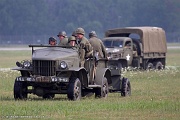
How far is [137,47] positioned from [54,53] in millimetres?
24486

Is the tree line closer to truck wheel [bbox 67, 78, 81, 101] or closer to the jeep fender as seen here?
the jeep fender

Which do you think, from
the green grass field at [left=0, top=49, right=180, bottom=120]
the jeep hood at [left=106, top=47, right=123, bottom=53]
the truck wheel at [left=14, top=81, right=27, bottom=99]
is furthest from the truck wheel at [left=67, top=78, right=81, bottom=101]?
the jeep hood at [left=106, top=47, right=123, bottom=53]

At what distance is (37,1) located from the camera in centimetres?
11962

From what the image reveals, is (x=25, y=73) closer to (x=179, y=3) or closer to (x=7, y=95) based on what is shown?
(x=7, y=95)

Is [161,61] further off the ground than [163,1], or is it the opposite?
[163,1]

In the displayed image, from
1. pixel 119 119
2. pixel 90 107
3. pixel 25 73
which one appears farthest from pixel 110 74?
pixel 119 119

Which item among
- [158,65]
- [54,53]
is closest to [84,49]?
[54,53]

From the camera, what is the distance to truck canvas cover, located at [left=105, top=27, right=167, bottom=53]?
46906mm

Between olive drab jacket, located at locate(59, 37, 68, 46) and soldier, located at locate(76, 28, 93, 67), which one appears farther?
olive drab jacket, located at locate(59, 37, 68, 46)

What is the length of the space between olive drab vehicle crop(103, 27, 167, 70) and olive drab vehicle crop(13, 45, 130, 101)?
19410mm

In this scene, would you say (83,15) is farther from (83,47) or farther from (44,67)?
(44,67)

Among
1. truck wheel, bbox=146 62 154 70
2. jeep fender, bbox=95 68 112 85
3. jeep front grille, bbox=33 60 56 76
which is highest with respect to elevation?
jeep front grille, bbox=33 60 56 76

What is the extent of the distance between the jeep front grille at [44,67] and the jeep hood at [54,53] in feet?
0.35

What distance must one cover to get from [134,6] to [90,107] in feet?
335
